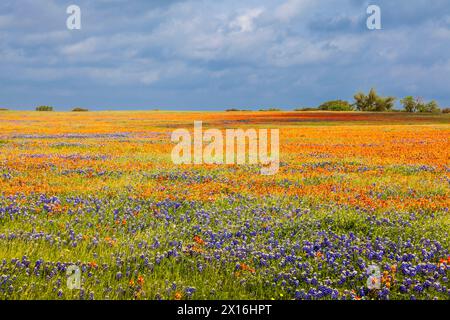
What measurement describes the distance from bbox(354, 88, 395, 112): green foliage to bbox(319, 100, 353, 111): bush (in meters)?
4.19

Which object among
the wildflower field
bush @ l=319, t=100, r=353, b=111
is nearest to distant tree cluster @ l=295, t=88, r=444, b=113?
bush @ l=319, t=100, r=353, b=111

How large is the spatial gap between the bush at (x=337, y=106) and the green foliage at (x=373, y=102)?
4193 mm

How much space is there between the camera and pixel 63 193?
36.2 feet

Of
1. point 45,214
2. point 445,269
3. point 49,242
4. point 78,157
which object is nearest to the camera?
point 445,269

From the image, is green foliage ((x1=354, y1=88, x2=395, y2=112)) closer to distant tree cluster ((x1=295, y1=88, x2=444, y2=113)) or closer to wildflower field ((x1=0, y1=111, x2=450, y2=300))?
distant tree cluster ((x1=295, y1=88, x2=444, y2=113))


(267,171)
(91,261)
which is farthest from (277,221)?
(267,171)

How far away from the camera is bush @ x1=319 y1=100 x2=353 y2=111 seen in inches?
4643

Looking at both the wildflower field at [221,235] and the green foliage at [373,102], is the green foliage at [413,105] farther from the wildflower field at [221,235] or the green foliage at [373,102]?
the wildflower field at [221,235]

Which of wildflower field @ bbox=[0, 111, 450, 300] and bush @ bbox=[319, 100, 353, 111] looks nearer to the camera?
wildflower field @ bbox=[0, 111, 450, 300]

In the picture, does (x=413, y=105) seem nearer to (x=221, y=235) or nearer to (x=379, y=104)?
(x=379, y=104)

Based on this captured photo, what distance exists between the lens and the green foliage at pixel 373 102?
110312 mm

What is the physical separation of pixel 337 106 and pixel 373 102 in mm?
9751
